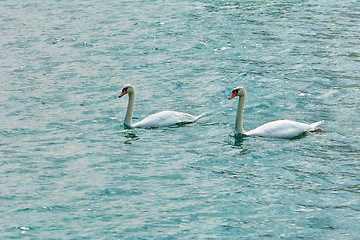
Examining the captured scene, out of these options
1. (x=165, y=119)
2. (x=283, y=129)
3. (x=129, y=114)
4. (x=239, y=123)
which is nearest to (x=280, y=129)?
(x=283, y=129)

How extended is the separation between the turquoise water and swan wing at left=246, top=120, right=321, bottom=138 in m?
0.16

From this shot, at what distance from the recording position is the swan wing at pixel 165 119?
54.8 ft

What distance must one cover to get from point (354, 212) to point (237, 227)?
74.2 inches

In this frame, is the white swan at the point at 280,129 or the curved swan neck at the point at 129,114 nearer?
the white swan at the point at 280,129

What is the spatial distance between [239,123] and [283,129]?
99 cm

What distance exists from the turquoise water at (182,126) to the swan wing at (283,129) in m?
0.16

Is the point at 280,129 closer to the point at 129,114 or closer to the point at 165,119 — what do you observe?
the point at 165,119

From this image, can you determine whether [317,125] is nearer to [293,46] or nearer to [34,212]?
[34,212]

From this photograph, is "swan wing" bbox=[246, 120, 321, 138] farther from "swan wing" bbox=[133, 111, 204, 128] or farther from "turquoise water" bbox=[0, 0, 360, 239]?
"swan wing" bbox=[133, 111, 204, 128]

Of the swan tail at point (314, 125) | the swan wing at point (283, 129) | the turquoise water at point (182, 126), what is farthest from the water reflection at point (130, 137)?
the swan tail at point (314, 125)

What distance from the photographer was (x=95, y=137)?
16.3 meters

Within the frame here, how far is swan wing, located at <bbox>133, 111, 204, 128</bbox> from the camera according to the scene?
16.7m

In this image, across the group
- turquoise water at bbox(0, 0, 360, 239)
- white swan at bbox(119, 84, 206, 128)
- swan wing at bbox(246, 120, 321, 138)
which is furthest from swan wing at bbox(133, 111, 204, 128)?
swan wing at bbox(246, 120, 321, 138)

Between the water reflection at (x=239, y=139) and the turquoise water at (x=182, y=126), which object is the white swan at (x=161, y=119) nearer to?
the turquoise water at (x=182, y=126)
